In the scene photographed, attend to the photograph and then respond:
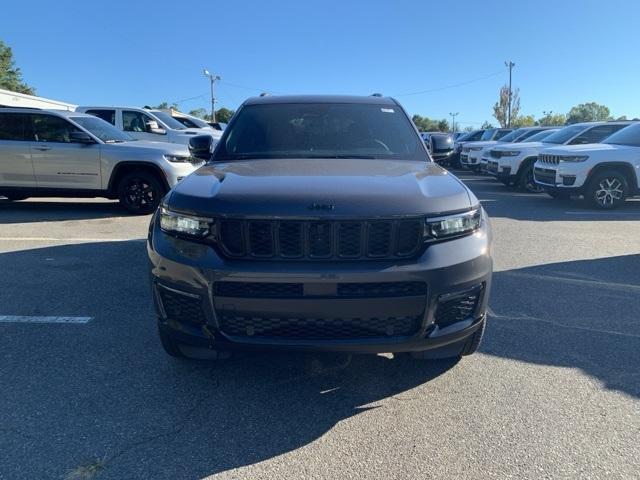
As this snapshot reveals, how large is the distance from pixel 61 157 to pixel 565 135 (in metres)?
11.5

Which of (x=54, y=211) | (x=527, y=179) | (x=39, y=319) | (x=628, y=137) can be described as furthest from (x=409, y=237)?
(x=527, y=179)

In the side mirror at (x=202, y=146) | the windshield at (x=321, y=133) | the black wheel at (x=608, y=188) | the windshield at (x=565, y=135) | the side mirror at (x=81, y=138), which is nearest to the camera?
the windshield at (x=321, y=133)

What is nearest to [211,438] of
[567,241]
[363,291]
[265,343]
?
[265,343]

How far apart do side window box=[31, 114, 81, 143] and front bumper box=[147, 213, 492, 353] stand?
7.76 metres

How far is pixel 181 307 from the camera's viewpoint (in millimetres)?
2736

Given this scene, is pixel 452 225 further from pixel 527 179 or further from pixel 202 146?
pixel 527 179

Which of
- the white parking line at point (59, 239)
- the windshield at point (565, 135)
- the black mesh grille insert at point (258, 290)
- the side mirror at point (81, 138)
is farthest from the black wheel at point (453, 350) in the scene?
the windshield at point (565, 135)

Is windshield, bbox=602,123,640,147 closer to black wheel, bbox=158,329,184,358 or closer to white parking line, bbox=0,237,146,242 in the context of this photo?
white parking line, bbox=0,237,146,242

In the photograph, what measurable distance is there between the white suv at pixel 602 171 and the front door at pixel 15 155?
1019cm

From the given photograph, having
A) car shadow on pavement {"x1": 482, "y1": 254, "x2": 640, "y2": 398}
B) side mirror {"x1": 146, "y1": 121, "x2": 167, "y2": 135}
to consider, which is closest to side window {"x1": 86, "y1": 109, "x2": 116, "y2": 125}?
side mirror {"x1": 146, "y1": 121, "x2": 167, "y2": 135}

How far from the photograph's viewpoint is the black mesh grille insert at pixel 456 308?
2662 mm

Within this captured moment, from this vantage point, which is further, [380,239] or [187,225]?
[187,225]

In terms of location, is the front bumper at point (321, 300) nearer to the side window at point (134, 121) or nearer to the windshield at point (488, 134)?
the side window at point (134, 121)

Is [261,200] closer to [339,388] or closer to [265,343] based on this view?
[265,343]
